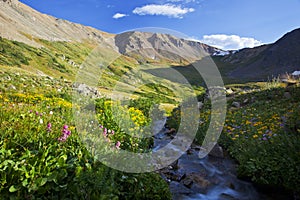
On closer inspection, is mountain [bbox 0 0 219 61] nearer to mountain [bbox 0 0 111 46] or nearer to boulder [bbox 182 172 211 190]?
mountain [bbox 0 0 111 46]

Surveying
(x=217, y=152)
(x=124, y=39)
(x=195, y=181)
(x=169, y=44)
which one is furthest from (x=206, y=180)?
(x=124, y=39)

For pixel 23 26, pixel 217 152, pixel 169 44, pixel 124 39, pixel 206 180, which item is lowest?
pixel 206 180

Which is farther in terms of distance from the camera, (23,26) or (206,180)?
(23,26)

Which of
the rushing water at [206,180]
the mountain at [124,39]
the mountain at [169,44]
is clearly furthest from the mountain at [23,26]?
the rushing water at [206,180]

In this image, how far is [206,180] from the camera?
211 inches

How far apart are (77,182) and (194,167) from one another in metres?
4.20

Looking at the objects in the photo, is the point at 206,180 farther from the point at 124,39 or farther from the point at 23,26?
the point at 23,26

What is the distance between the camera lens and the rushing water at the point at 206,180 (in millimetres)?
4727

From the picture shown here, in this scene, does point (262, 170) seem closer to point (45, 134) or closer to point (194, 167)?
point (194, 167)

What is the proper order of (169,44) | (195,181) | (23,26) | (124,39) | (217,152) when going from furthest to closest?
(23,26) < (124,39) < (169,44) < (217,152) < (195,181)

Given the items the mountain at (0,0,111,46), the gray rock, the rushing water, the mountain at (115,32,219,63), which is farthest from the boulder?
the mountain at (0,0,111,46)

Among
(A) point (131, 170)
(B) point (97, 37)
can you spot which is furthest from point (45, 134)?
(B) point (97, 37)

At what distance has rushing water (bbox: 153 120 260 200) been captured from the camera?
473cm

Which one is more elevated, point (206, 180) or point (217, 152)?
point (217, 152)
